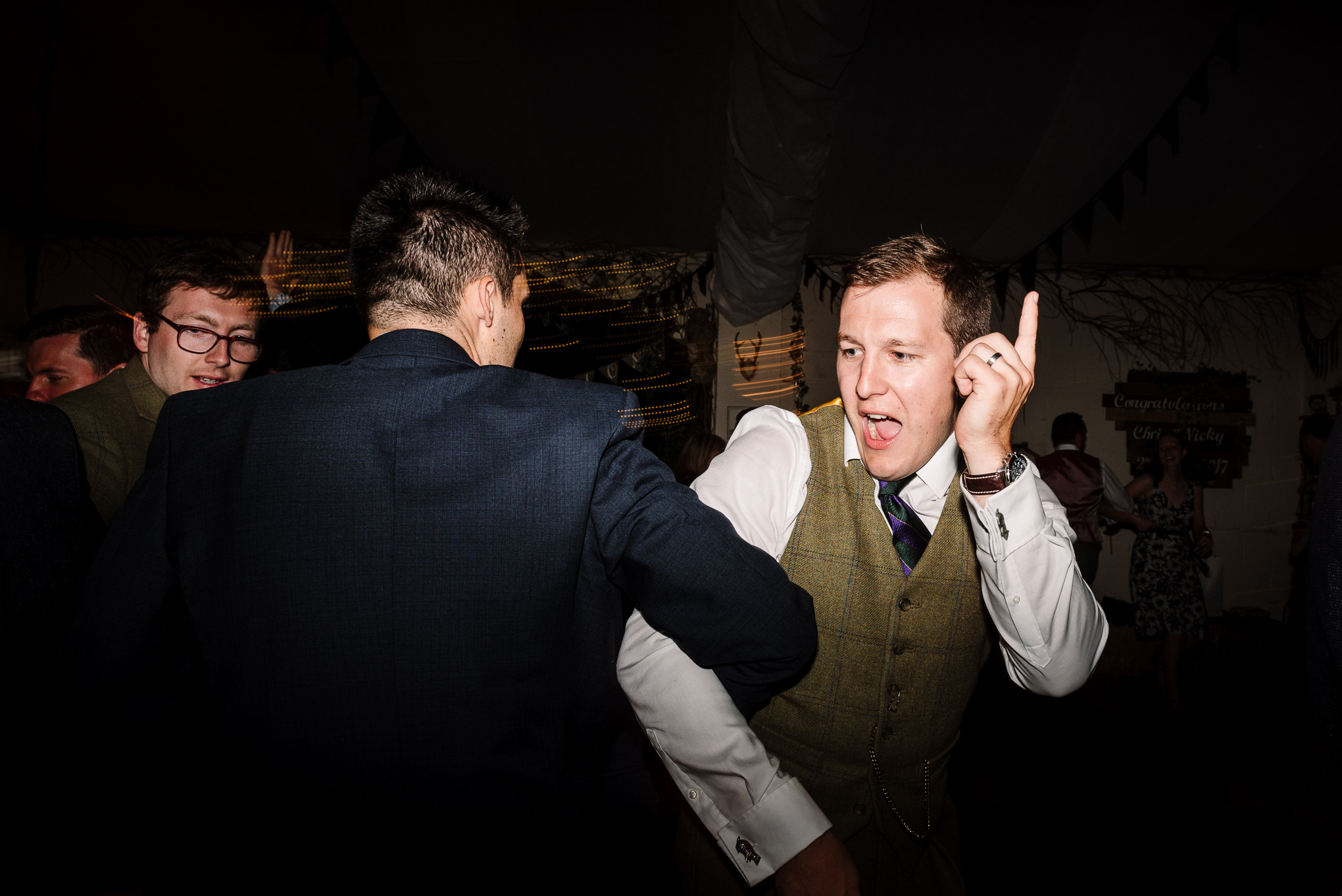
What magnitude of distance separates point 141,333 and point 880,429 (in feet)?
6.41

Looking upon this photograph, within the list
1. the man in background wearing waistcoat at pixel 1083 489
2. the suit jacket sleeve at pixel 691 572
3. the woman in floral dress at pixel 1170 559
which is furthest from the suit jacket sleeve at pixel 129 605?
the woman in floral dress at pixel 1170 559

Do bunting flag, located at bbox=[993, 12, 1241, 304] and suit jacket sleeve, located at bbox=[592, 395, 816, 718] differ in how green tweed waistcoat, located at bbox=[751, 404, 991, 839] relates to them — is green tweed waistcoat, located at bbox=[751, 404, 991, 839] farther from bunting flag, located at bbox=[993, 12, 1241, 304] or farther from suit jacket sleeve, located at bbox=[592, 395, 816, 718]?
bunting flag, located at bbox=[993, 12, 1241, 304]

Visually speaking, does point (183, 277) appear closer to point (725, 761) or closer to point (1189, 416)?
point (725, 761)

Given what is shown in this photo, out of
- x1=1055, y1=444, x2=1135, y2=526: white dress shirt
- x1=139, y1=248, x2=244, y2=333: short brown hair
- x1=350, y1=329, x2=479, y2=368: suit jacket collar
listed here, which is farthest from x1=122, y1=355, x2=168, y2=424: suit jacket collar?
Answer: x1=1055, y1=444, x2=1135, y2=526: white dress shirt

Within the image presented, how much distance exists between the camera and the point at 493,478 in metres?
0.83

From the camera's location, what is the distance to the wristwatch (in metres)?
1.00

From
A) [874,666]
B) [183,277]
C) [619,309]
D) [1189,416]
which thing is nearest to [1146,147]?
[874,666]

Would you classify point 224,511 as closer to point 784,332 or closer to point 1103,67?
point 1103,67

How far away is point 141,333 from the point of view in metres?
1.72

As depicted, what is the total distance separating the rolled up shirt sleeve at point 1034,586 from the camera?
0.98 metres

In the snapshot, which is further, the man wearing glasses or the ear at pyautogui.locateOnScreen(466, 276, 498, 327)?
the man wearing glasses

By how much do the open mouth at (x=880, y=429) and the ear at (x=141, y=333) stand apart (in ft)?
6.20

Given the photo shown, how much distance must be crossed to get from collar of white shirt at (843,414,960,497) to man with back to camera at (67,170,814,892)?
1.39 ft

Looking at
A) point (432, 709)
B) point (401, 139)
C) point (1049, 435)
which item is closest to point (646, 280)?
point (401, 139)
